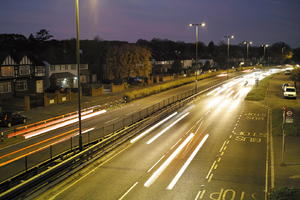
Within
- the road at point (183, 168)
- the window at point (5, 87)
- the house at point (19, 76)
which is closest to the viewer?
the road at point (183, 168)

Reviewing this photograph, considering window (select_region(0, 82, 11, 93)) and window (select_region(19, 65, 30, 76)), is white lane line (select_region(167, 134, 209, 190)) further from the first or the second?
window (select_region(19, 65, 30, 76))

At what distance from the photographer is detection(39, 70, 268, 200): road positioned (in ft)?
46.6

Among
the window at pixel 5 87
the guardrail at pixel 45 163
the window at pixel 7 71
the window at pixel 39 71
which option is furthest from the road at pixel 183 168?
the window at pixel 39 71

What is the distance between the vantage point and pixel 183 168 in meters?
17.5

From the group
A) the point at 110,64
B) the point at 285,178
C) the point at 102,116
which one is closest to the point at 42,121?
the point at 102,116

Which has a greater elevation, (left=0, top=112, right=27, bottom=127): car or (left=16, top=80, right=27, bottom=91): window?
(left=16, top=80, right=27, bottom=91): window

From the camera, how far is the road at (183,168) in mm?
14203

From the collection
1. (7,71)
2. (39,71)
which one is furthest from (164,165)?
(39,71)

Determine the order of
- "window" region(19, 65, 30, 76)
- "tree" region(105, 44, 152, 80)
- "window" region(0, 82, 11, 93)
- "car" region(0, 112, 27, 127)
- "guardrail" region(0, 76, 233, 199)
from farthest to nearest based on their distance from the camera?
"tree" region(105, 44, 152, 80)
"window" region(19, 65, 30, 76)
"window" region(0, 82, 11, 93)
"car" region(0, 112, 27, 127)
"guardrail" region(0, 76, 233, 199)

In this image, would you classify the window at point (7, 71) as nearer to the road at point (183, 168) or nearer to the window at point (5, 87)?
the window at point (5, 87)

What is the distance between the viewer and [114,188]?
14703 millimetres

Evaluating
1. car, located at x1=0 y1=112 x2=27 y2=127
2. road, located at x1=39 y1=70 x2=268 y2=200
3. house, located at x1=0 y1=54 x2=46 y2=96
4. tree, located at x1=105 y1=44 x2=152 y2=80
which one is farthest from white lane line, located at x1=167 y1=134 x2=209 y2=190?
tree, located at x1=105 y1=44 x2=152 y2=80

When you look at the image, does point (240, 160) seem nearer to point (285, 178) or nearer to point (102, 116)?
point (285, 178)

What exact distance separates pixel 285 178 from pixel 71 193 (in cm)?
1088
